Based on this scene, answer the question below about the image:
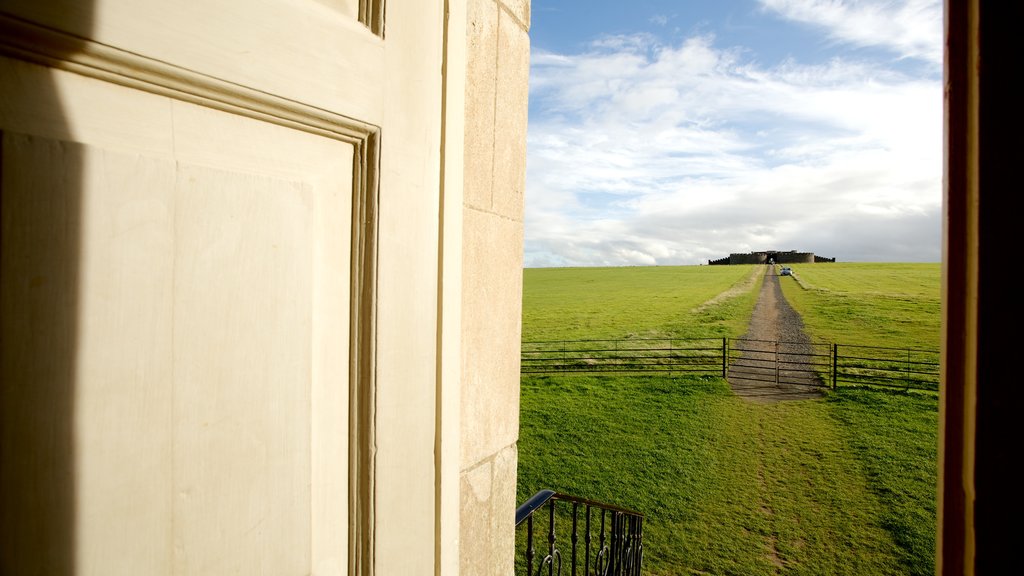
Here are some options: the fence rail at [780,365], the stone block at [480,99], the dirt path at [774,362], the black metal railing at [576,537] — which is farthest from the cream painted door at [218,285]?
the fence rail at [780,365]

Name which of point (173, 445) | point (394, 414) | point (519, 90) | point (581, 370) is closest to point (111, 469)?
point (173, 445)

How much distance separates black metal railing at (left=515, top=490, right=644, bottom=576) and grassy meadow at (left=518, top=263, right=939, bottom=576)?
135 centimetres

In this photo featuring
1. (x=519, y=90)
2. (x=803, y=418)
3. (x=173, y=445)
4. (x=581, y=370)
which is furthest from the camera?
(x=581, y=370)

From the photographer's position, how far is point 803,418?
16266mm

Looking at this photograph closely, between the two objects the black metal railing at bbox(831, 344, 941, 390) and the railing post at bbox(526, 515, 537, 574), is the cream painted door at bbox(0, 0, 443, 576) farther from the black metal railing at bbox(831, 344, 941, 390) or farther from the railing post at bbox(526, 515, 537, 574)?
the black metal railing at bbox(831, 344, 941, 390)

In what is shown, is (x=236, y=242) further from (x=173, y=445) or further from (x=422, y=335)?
(x=422, y=335)

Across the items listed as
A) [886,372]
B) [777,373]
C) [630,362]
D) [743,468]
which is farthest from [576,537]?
[886,372]

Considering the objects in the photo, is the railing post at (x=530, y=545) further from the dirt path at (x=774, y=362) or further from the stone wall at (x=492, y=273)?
the dirt path at (x=774, y=362)

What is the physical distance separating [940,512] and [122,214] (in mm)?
1357

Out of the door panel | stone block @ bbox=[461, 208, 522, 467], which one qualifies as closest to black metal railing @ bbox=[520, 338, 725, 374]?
stone block @ bbox=[461, 208, 522, 467]

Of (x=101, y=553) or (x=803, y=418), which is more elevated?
(x=101, y=553)

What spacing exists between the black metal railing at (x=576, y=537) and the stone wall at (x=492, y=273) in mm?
862

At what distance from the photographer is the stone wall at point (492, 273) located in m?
1.65

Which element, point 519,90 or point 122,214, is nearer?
point 122,214
